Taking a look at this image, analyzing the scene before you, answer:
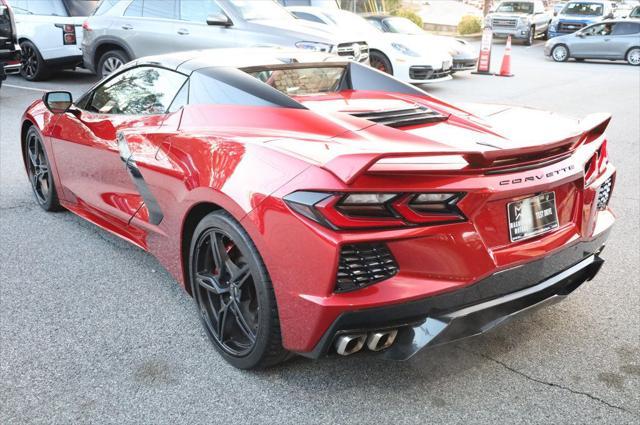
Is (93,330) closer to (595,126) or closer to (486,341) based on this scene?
(486,341)

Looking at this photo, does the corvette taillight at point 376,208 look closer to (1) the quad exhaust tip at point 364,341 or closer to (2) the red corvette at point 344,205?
(2) the red corvette at point 344,205

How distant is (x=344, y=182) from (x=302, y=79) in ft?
5.46

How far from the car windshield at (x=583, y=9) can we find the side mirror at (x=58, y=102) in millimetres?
25538

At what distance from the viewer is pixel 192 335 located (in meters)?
3.31

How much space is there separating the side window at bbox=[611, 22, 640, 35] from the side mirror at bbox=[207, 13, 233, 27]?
49.7 ft

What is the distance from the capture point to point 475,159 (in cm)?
241

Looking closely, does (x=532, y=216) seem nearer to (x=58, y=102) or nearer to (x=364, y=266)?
(x=364, y=266)

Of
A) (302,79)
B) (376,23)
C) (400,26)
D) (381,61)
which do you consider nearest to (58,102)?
(302,79)

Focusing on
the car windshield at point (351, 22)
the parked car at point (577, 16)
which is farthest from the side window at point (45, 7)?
the parked car at point (577, 16)

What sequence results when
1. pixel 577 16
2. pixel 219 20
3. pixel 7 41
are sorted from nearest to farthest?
1. pixel 219 20
2. pixel 7 41
3. pixel 577 16

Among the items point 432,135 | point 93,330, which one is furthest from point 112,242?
point 432,135

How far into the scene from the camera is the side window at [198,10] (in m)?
9.59

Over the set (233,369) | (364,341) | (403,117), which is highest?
(403,117)

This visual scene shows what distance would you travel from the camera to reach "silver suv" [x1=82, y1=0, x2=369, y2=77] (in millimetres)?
9320
